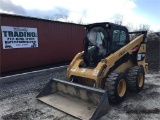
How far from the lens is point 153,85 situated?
7695 mm

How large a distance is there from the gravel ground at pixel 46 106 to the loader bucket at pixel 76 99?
20 centimetres

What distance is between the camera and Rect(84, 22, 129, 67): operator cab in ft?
19.7

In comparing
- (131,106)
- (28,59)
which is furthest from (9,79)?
(131,106)

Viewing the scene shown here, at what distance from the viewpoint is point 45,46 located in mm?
11484

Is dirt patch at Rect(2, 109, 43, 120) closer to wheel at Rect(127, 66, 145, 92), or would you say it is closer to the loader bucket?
the loader bucket

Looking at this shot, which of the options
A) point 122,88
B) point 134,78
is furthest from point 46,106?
point 134,78

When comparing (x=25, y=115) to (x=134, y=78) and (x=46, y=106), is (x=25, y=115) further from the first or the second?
(x=134, y=78)

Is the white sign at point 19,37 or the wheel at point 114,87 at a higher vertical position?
the white sign at point 19,37

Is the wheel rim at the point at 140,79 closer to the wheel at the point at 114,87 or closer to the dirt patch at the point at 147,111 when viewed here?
the wheel at the point at 114,87

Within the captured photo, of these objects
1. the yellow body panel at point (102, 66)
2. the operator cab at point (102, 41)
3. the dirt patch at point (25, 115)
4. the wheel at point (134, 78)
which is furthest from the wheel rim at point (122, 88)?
the dirt patch at point (25, 115)

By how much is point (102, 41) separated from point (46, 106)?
258cm

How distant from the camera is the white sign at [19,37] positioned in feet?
31.1

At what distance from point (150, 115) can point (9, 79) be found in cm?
640

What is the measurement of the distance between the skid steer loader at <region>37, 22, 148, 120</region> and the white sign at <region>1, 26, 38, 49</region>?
4.45 meters
